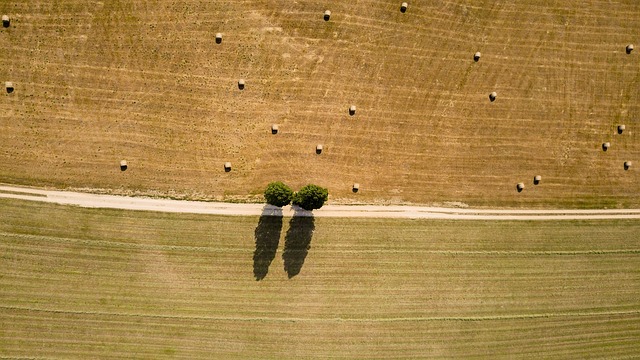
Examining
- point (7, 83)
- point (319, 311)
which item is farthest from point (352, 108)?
point (7, 83)

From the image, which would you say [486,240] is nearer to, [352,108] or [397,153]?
[397,153]

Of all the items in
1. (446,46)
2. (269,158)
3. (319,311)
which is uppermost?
(446,46)

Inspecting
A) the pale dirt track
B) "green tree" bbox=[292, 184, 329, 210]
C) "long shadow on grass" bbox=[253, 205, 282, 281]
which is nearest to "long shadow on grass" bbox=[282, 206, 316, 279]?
the pale dirt track

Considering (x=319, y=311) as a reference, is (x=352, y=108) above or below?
above

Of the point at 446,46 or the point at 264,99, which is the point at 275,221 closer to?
the point at 264,99

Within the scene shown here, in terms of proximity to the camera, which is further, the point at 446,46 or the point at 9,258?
the point at 446,46

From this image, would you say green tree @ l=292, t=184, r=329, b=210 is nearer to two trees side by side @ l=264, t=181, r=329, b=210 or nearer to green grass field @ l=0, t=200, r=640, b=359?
two trees side by side @ l=264, t=181, r=329, b=210
